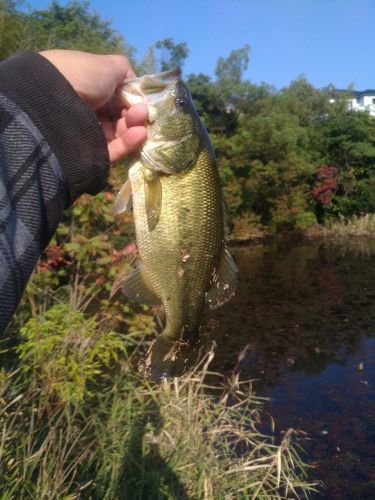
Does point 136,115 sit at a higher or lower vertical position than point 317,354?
higher

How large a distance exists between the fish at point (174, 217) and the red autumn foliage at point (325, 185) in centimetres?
2798

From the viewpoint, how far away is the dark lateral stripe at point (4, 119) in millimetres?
1505

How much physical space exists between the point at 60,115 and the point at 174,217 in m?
0.58

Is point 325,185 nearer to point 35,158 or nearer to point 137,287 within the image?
point 137,287

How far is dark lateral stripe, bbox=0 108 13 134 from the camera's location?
1.50 meters

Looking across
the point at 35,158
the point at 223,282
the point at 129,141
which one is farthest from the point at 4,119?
the point at 223,282

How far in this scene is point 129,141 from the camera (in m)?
2.00

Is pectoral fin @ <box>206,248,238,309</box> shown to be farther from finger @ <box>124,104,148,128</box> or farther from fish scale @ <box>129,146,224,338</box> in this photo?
finger @ <box>124,104,148,128</box>

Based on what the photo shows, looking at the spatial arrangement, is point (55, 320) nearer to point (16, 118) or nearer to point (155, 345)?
point (155, 345)

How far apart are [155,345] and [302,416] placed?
20.6 feet

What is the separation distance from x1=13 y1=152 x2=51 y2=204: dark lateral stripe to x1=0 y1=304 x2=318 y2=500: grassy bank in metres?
2.03

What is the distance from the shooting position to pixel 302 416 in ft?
25.2

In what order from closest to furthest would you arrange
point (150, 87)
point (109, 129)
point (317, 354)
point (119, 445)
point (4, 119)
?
point (4, 119) → point (150, 87) → point (109, 129) → point (119, 445) → point (317, 354)

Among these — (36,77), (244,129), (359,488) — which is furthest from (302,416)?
(244,129)
